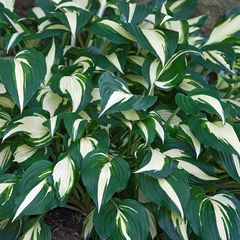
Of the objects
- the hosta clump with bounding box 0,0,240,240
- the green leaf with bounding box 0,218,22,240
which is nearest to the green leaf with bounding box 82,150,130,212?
the hosta clump with bounding box 0,0,240,240

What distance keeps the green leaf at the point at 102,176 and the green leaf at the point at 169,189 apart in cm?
6

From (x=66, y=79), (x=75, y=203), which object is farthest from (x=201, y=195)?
(x=66, y=79)

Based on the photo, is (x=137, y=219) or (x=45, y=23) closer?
(x=137, y=219)

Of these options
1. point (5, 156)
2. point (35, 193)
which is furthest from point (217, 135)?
point (5, 156)

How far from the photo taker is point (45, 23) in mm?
2078

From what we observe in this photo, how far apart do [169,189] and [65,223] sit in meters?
0.50

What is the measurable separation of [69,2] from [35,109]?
1.81ft

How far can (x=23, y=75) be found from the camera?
1.59 meters

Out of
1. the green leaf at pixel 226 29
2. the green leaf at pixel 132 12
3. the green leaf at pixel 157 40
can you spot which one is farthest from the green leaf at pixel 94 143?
the green leaf at pixel 226 29

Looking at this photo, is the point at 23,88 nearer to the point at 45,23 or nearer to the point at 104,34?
the point at 104,34

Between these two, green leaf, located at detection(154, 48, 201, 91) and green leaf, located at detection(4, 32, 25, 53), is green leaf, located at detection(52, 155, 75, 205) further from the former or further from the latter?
green leaf, located at detection(4, 32, 25, 53)

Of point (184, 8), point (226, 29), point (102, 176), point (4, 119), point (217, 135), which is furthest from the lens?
point (184, 8)

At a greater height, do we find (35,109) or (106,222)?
(35,109)

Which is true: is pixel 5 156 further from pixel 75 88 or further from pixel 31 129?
pixel 75 88
